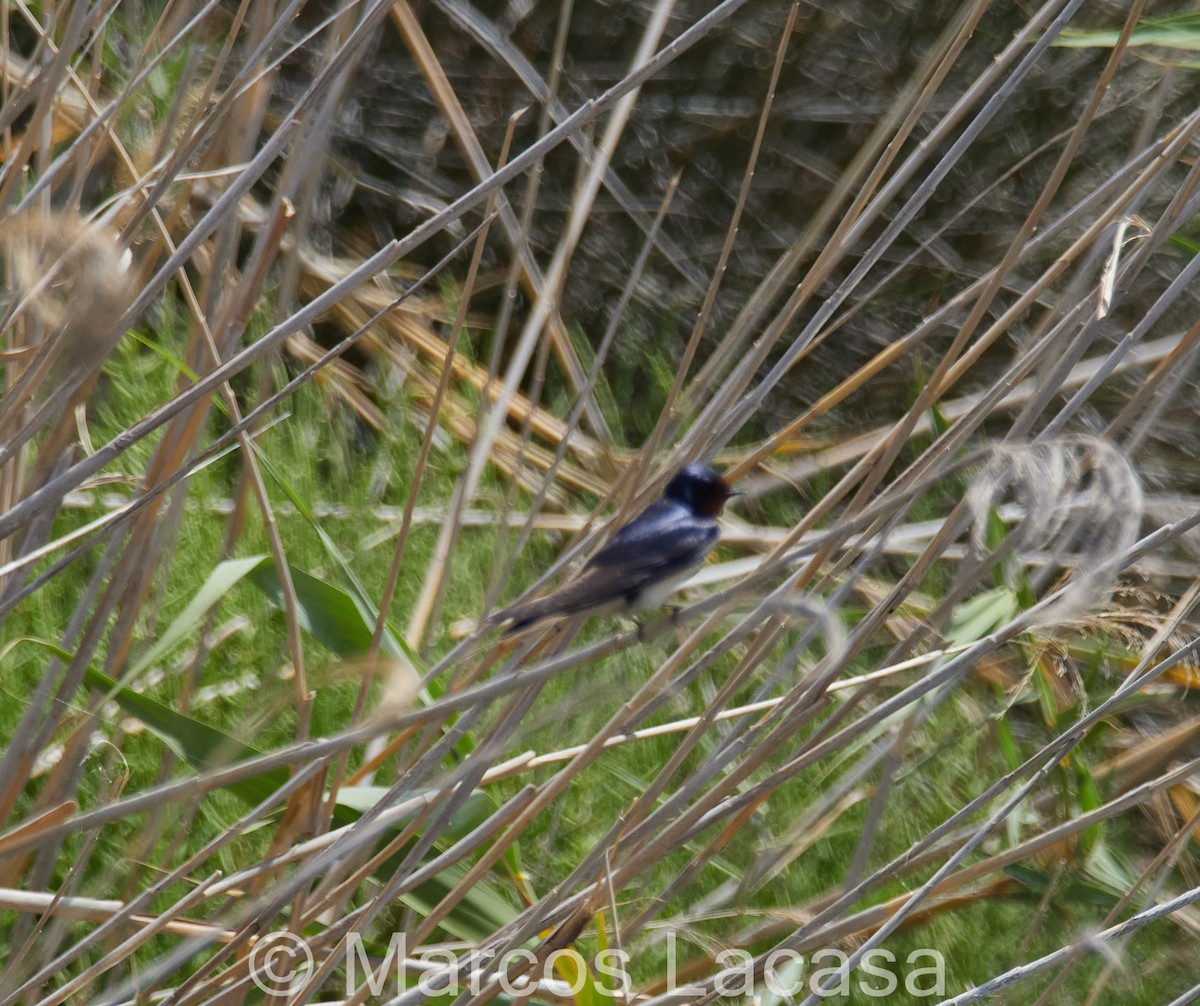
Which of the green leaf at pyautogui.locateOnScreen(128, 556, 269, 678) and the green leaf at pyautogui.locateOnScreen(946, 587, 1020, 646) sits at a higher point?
the green leaf at pyautogui.locateOnScreen(128, 556, 269, 678)

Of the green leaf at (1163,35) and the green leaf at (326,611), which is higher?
the green leaf at (1163,35)

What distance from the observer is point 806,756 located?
164 cm

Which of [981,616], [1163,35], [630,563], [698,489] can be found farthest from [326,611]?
[1163,35]

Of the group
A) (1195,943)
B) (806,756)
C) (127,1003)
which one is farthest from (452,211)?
(1195,943)

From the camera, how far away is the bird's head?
6.82 feet

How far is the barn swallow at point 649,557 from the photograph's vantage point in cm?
171

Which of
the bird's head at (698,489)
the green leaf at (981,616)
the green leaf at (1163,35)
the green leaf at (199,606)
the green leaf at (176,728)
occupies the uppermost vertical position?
the green leaf at (1163,35)

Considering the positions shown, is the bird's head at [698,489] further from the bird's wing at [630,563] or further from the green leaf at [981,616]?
the green leaf at [981,616]

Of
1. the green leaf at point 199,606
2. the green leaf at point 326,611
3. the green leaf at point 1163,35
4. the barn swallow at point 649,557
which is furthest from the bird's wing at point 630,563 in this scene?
the green leaf at point 1163,35

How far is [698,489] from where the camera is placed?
2141 mm

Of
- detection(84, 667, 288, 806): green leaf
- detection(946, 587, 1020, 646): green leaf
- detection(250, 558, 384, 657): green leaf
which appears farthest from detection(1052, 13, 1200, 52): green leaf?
detection(84, 667, 288, 806): green leaf

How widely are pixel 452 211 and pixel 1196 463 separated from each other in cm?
307

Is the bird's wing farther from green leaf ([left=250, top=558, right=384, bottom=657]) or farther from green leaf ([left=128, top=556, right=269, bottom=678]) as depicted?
green leaf ([left=128, top=556, right=269, bottom=678])

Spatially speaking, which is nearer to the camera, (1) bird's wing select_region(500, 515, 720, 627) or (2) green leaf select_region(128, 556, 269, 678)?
(2) green leaf select_region(128, 556, 269, 678)
